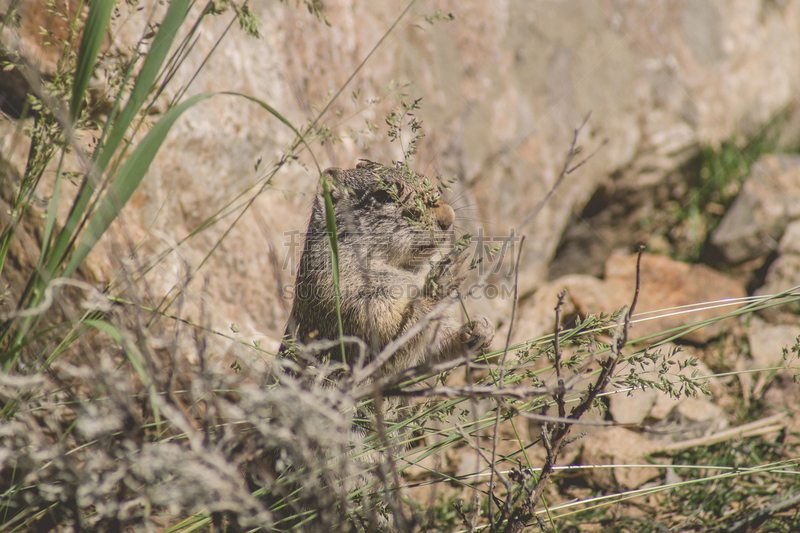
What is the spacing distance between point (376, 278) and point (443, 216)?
1.71 ft

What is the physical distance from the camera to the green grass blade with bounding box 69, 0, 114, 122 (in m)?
1.82

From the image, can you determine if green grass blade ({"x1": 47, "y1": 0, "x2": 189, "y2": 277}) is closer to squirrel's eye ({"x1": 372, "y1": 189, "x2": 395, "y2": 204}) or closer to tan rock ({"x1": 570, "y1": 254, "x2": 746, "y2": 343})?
squirrel's eye ({"x1": 372, "y1": 189, "x2": 395, "y2": 204})

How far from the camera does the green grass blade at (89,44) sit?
71.7 inches

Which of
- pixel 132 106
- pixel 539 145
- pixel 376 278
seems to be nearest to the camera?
pixel 132 106

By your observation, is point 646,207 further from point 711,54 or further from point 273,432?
point 273,432

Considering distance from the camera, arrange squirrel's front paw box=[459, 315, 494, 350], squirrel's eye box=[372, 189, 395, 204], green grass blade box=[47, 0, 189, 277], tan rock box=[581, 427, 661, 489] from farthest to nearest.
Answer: squirrel's eye box=[372, 189, 395, 204] < tan rock box=[581, 427, 661, 489] < squirrel's front paw box=[459, 315, 494, 350] < green grass blade box=[47, 0, 189, 277]

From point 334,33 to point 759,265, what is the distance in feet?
12.8

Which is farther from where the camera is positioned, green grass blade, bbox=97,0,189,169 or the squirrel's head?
the squirrel's head

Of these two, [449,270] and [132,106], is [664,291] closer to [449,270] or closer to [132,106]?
[449,270]

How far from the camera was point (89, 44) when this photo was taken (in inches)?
72.9

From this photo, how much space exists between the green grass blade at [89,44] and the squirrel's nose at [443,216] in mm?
1673

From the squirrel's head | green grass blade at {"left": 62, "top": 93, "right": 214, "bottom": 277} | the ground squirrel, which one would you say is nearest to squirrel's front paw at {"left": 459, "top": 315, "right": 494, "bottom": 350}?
the ground squirrel

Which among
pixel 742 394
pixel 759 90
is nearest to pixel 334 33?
pixel 742 394

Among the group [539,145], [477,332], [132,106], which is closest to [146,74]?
[132,106]
